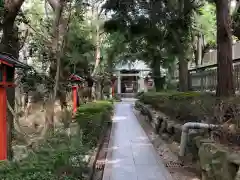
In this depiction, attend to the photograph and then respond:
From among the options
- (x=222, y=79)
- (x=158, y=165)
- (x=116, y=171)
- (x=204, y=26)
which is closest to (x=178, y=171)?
(x=158, y=165)

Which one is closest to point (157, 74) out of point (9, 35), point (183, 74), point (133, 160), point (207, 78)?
point (207, 78)

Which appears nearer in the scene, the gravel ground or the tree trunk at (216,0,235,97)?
the gravel ground

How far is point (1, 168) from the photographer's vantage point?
5.26 metres

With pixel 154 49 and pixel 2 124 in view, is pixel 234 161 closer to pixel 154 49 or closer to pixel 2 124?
pixel 2 124

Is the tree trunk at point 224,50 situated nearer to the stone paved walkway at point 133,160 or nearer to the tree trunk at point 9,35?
the stone paved walkway at point 133,160

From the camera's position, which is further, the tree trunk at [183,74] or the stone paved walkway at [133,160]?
the tree trunk at [183,74]

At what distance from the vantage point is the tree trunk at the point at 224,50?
1097cm

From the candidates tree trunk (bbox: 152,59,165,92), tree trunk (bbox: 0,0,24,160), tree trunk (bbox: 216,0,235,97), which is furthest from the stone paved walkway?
tree trunk (bbox: 152,59,165,92)

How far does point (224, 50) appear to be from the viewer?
1120cm

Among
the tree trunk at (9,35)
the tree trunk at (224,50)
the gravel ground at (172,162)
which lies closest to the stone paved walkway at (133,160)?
the gravel ground at (172,162)

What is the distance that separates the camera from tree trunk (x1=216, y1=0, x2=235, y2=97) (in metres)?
11.0

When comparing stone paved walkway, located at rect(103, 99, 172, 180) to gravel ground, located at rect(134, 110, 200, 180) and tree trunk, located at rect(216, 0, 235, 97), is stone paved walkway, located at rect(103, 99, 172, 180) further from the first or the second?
tree trunk, located at rect(216, 0, 235, 97)

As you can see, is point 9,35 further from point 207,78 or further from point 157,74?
point 157,74

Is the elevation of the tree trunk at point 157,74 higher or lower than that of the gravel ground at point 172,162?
higher
